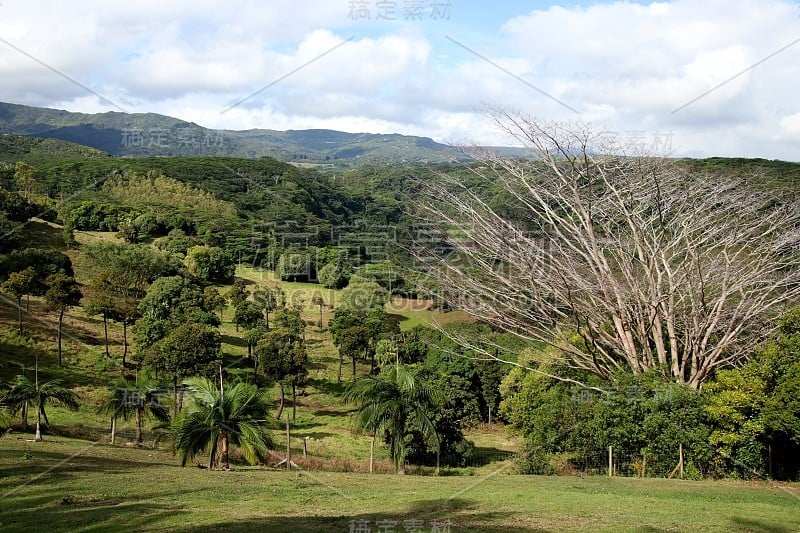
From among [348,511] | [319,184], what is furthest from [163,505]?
[319,184]

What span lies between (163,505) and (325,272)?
51671 millimetres

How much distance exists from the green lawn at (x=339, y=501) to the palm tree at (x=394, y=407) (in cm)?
316

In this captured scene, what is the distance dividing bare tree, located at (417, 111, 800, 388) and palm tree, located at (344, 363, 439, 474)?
352cm

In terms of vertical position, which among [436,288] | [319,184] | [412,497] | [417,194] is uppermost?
[319,184]

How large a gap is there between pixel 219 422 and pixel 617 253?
10029 mm

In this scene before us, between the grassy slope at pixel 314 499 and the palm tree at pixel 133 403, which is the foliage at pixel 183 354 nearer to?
the palm tree at pixel 133 403

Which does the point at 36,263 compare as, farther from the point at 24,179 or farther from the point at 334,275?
the point at 24,179

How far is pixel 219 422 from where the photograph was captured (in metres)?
11.3

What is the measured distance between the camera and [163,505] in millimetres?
7465

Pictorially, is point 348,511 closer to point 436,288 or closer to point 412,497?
point 412,497

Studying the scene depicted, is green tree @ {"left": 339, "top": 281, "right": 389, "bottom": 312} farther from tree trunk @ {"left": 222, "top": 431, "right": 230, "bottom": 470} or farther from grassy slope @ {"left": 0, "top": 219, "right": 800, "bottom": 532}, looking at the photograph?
tree trunk @ {"left": 222, "top": 431, "right": 230, "bottom": 470}

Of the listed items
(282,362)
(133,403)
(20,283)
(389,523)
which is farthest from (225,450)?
(20,283)

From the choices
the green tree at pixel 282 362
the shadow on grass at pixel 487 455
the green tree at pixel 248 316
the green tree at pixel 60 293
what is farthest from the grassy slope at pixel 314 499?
the green tree at pixel 248 316

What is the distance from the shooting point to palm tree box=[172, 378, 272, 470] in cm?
1123
